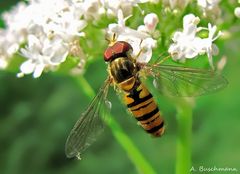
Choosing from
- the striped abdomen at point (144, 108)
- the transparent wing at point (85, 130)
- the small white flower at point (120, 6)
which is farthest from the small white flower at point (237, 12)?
the transparent wing at point (85, 130)

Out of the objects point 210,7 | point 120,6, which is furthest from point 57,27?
point 210,7

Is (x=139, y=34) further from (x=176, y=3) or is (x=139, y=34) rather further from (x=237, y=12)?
(x=237, y=12)

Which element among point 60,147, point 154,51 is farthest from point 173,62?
point 60,147

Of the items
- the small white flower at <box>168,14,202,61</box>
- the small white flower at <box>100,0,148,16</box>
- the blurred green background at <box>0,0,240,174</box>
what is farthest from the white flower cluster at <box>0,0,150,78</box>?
the blurred green background at <box>0,0,240,174</box>

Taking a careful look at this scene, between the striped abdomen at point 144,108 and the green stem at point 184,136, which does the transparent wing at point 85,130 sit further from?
the green stem at point 184,136

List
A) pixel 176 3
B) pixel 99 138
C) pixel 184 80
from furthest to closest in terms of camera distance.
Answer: pixel 99 138 → pixel 176 3 → pixel 184 80

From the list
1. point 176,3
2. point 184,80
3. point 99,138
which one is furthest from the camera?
point 99,138

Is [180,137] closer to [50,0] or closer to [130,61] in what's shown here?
[130,61]
